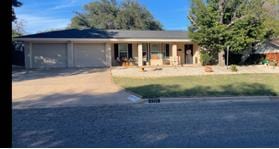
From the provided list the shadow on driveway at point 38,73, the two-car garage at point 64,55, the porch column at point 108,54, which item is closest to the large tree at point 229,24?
the porch column at point 108,54

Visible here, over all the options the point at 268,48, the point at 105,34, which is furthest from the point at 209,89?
the point at 268,48

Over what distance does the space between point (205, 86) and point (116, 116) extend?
8434 mm

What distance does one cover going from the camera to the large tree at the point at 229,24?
30891 millimetres

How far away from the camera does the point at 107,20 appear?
60438 millimetres

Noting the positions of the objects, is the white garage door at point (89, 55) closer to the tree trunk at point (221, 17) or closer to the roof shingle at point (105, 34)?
the roof shingle at point (105, 34)

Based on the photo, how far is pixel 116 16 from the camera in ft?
200

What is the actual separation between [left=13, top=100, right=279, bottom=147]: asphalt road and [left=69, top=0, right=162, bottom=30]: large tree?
47.4m

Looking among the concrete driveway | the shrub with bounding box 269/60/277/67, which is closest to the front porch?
the shrub with bounding box 269/60/277/67

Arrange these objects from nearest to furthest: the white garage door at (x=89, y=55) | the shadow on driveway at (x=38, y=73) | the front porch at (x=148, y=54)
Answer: the shadow on driveway at (x=38, y=73) → the white garage door at (x=89, y=55) → the front porch at (x=148, y=54)

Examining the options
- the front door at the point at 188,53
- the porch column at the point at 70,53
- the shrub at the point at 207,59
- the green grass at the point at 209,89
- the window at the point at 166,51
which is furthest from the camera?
the front door at the point at 188,53

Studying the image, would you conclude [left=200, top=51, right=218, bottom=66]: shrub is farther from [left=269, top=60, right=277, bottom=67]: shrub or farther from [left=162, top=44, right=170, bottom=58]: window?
[left=269, top=60, right=277, bottom=67]: shrub

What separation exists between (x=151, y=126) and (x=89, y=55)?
85.5 ft

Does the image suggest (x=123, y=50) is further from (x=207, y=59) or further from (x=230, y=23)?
(x=230, y=23)

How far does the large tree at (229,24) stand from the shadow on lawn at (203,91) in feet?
42.1
